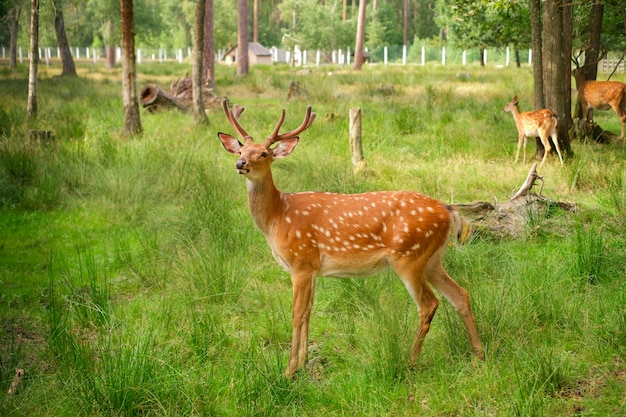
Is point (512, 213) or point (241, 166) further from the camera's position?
point (512, 213)

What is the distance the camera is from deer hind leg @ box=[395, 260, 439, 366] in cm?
492

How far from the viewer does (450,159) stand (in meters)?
11.6

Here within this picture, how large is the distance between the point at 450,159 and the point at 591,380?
717cm

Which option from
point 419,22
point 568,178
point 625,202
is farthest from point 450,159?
point 419,22

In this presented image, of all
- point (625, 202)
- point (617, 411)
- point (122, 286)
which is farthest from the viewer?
point (625, 202)

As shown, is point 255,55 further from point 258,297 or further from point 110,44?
point 258,297

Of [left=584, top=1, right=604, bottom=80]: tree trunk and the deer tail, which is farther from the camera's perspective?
[left=584, top=1, right=604, bottom=80]: tree trunk

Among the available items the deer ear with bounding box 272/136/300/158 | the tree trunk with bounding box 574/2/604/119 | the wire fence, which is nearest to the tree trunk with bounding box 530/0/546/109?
the tree trunk with bounding box 574/2/604/119

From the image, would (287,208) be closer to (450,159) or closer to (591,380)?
(591,380)

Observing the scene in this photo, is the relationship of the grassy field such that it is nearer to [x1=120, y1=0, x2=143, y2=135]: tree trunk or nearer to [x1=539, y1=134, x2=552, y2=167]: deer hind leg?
[x1=539, y1=134, x2=552, y2=167]: deer hind leg

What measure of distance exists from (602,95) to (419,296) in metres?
10.7

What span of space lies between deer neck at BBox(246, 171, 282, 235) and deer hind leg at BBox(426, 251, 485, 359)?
1.07 metres

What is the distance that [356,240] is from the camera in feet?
16.4

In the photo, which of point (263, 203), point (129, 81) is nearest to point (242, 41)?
point (129, 81)
